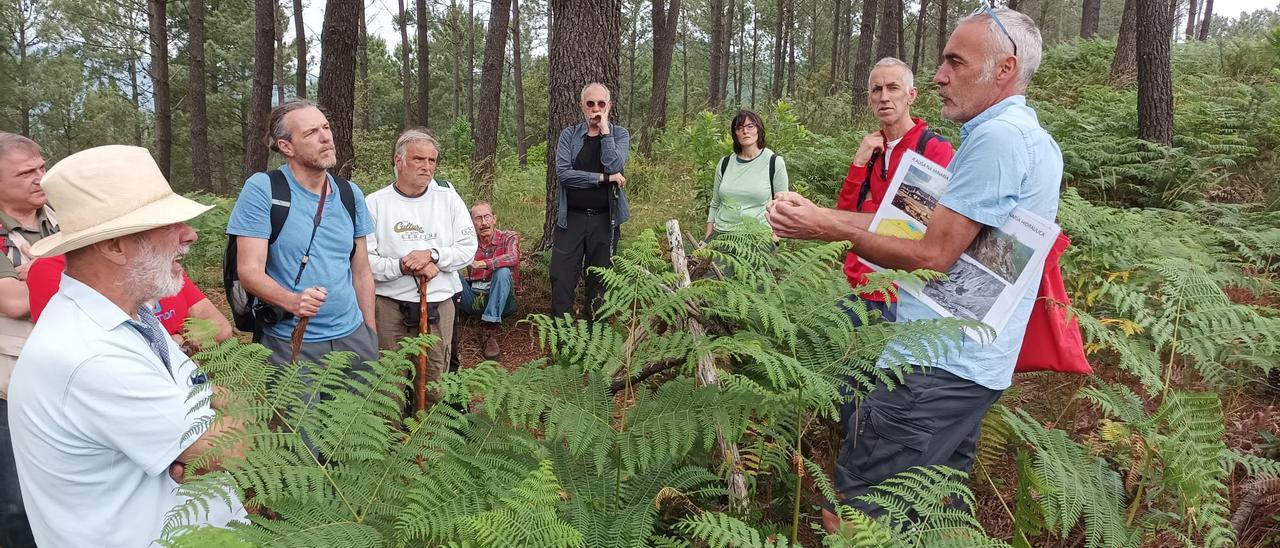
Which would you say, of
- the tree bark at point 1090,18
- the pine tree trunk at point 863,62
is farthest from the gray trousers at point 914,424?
the tree bark at point 1090,18

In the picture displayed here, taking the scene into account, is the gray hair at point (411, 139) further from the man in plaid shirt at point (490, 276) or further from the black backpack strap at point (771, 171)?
the black backpack strap at point (771, 171)

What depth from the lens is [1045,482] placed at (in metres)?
2.05

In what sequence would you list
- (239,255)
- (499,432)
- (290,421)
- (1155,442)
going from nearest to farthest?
(290,421) → (499,432) → (1155,442) → (239,255)

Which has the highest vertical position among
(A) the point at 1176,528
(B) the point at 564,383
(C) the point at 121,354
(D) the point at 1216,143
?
(D) the point at 1216,143

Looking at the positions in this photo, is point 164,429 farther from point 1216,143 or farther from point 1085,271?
point 1216,143

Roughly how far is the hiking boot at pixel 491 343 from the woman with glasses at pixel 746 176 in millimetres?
2219

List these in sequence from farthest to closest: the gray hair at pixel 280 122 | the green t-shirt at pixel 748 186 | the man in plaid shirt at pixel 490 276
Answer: the man in plaid shirt at pixel 490 276
the green t-shirt at pixel 748 186
the gray hair at pixel 280 122

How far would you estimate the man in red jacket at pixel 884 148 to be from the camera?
292 cm

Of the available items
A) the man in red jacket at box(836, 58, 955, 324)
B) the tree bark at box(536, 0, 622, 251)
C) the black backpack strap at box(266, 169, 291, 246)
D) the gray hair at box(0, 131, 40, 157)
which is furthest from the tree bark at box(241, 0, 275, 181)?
the man in red jacket at box(836, 58, 955, 324)

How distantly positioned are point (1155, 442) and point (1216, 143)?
7159 millimetres

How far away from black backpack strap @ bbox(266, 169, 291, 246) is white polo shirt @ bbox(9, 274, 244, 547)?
1.39 metres

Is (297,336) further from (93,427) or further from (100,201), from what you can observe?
(93,427)

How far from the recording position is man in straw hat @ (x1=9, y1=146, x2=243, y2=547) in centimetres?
159

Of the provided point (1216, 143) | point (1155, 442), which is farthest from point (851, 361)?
point (1216, 143)
